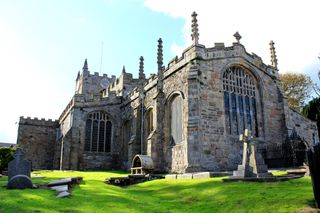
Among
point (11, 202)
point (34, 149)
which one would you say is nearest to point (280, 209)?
point (11, 202)

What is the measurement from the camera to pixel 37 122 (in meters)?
35.8

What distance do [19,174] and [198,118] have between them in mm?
10283

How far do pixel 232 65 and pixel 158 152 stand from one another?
7613mm

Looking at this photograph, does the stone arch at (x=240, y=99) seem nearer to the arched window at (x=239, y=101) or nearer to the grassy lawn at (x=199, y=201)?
the arched window at (x=239, y=101)

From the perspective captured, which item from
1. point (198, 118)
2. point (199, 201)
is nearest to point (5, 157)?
point (198, 118)

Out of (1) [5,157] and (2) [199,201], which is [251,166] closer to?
(2) [199,201]

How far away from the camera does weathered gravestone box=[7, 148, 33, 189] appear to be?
971 cm

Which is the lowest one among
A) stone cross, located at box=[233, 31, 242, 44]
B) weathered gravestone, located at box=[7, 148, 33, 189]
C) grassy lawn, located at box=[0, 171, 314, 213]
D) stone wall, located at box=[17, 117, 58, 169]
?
grassy lawn, located at box=[0, 171, 314, 213]

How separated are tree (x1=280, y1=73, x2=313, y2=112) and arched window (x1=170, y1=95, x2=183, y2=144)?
64.4 ft

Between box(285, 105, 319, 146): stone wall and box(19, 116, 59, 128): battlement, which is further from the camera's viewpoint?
box(19, 116, 59, 128): battlement

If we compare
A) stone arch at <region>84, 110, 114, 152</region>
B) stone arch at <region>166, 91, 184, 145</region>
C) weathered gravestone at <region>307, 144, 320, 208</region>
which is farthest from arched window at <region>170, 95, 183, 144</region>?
weathered gravestone at <region>307, 144, 320, 208</region>

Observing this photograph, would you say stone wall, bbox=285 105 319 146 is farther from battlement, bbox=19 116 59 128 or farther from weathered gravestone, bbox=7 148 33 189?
battlement, bbox=19 116 59 128

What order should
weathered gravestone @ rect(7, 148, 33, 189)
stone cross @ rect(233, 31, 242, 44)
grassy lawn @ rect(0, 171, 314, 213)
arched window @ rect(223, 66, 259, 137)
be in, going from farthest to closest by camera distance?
stone cross @ rect(233, 31, 242, 44) → arched window @ rect(223, 66, 259, 137) → weathered gravestone @ rect(7, 148, 33, 189) → grassy lawn @ rect(0, 171, 314, 213)

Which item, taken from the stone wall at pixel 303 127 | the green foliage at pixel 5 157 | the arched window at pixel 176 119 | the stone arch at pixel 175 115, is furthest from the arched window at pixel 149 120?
the stone wall at pixel 303 127
